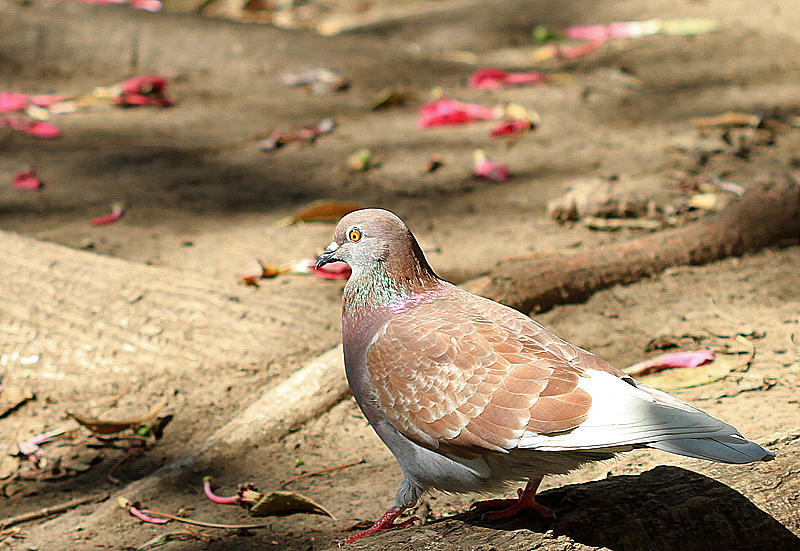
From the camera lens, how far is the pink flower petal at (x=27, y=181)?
205 inches

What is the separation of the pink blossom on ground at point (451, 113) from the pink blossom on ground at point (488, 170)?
36.5 inches

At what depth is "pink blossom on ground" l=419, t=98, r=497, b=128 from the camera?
20.5 ft

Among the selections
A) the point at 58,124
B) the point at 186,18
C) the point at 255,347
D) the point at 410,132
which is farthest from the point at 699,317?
the point at 186,18

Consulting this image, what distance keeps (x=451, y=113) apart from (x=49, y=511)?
4106mm

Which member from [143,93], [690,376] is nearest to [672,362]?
[690,376]

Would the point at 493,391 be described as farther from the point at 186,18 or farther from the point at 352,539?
the point at 186,18

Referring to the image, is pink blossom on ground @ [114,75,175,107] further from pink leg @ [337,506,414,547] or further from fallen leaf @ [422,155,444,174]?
pink leg @ [337,506,414,547]

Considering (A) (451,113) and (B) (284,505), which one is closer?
(B) (284,505)

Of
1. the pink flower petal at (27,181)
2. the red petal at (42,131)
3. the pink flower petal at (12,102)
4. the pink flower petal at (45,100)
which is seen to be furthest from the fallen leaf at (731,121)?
the pink flower petal at (12,102)

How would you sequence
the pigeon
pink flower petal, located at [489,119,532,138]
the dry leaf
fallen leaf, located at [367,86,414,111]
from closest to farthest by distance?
1. the pigeon
2. the dry leaf
3. pink flower petal, located at [489,119,532,138]
4. fallen leaf, located at [367,86,414,111]

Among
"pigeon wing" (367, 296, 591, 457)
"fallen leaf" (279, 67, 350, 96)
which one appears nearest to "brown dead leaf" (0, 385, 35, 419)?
"pigeon wing" (367, 296, 591, 457)

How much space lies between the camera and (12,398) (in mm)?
3639

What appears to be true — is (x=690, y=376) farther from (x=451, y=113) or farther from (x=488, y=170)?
(x=451, y=113)

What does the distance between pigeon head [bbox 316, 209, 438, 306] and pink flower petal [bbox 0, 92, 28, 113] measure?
15.7ft
